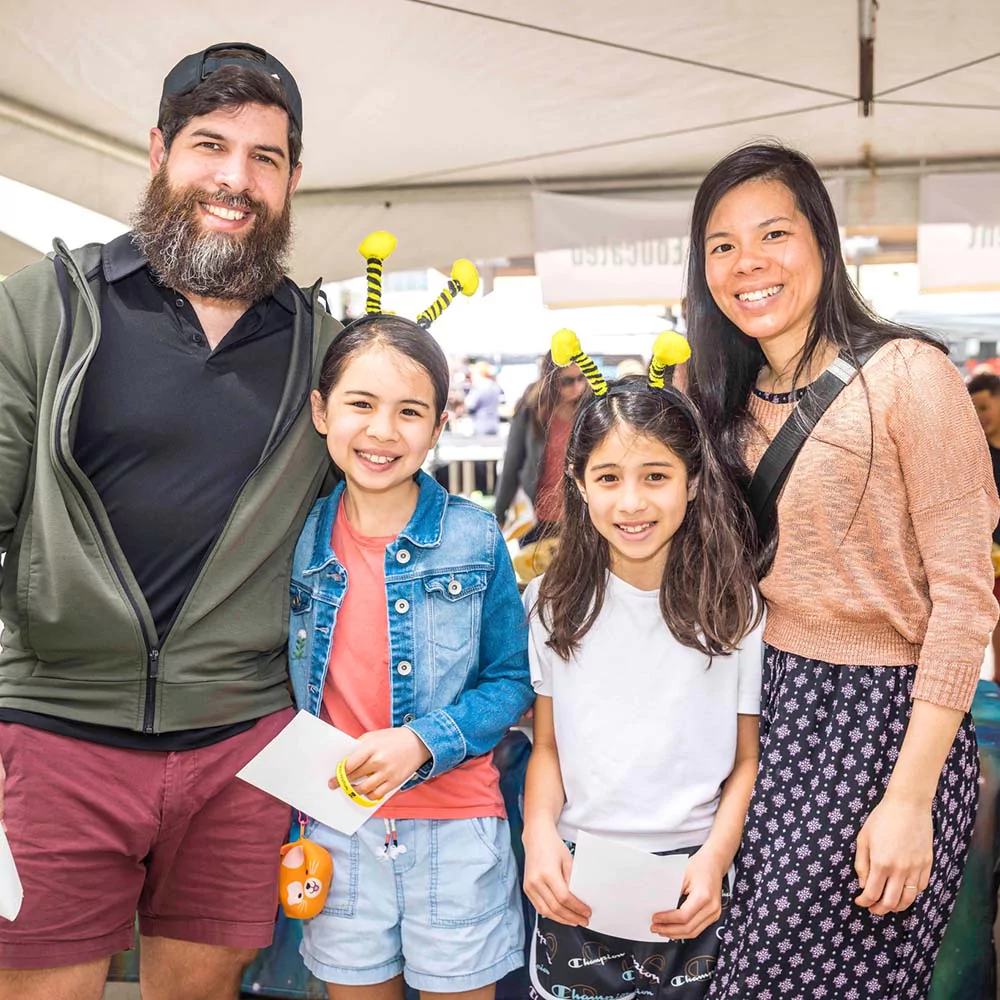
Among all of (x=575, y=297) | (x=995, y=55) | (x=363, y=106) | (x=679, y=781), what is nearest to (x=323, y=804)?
(x=679, y=781)

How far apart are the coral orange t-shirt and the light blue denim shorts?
1.3 inches

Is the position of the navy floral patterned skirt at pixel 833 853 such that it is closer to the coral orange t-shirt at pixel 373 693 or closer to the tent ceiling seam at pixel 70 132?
the coral orange t-shirt at pixel 373 693

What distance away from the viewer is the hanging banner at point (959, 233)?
5.27 meters

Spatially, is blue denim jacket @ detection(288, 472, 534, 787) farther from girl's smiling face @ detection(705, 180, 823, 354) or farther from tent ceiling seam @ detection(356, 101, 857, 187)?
tent ceiling seam @ detection(356, 101, 857, 187)

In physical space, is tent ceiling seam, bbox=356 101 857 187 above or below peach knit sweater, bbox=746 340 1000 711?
above

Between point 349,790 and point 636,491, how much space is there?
2.45 feet

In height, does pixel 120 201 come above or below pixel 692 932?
above

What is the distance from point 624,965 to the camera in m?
1.80

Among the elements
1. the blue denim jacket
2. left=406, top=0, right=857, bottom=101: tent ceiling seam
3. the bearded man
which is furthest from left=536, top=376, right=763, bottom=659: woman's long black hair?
left=406, top=0, right=857, bottom=101: tent ceiling seam

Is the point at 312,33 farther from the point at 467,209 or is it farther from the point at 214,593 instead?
the point at 214,593

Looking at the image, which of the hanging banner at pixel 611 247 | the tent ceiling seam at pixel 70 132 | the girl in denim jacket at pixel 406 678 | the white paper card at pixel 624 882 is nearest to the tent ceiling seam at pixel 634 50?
the hanging banner at pixel 611 247

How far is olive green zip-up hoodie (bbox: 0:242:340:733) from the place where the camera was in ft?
5.57

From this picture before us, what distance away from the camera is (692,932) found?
1.72m

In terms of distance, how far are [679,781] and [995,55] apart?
365 cm
